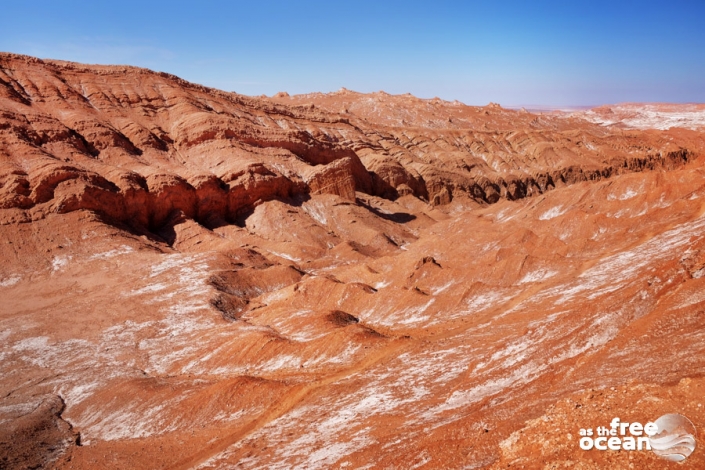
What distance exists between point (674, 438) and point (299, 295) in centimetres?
2315

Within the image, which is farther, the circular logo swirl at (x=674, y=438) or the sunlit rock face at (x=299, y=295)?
the sunlit rock face at (x=299, y=295)

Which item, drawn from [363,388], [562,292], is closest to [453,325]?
[562,292]

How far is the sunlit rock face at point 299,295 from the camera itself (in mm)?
11742

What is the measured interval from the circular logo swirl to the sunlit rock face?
0.12 m

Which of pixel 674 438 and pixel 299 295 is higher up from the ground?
pixel 674 438

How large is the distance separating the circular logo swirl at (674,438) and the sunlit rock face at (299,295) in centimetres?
12

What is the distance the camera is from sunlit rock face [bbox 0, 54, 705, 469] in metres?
11.7

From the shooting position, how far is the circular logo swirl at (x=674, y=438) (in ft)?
20.7

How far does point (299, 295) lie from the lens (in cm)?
2847

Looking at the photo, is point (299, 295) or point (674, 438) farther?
point (299, 295)

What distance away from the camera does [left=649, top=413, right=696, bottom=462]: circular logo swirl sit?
632cm

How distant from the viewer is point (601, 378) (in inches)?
408

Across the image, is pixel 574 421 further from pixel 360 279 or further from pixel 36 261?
pixel 36 261

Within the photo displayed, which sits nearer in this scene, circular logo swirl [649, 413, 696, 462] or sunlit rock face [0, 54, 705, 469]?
circular logo swirl [649, 413, 696, 462]
